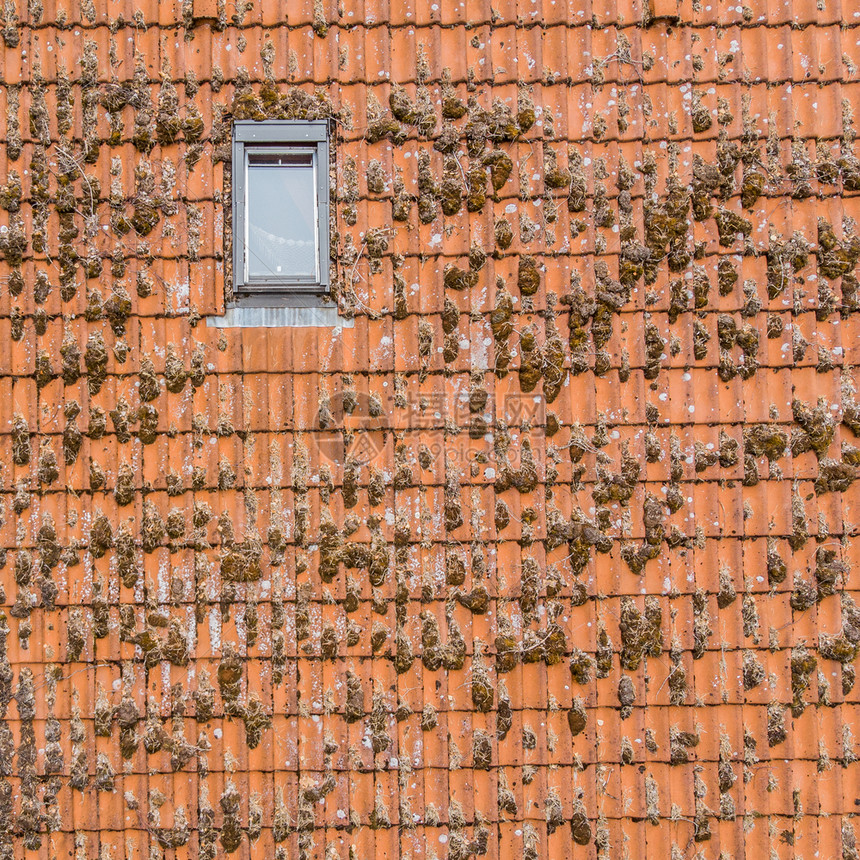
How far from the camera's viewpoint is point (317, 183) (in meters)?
3.43

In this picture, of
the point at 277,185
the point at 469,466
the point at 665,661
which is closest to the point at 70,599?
the point at 469,466

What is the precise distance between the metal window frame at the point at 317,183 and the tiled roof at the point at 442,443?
82 millimetres

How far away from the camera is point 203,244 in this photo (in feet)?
11.1

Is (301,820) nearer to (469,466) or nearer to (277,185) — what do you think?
(469,466)

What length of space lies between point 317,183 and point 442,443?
1.55m

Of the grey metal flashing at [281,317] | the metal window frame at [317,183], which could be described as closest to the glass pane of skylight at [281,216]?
the metal window frame at [317,183]

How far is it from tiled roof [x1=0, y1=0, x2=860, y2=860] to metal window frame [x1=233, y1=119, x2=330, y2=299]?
82mm

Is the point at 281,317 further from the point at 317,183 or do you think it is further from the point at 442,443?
the point at 442,443

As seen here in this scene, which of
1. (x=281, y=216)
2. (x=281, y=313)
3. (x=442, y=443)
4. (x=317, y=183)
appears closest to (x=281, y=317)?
(x=281, y=313)

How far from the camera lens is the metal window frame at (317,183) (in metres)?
3.39

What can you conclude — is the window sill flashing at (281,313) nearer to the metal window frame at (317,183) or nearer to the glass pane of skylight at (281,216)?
the metal window frame at (317,183)

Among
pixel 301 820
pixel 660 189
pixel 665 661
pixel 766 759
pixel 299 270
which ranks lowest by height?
pixel 301 820

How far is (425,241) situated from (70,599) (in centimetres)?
259

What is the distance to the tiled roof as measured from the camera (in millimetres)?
3199
